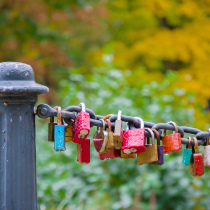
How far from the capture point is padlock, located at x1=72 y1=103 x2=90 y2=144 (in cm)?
127

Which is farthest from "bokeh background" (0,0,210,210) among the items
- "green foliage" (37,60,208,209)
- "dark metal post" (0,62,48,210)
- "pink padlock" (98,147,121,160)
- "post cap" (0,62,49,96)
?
"post cap" (0,62,49,96)

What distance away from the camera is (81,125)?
1.27 meters

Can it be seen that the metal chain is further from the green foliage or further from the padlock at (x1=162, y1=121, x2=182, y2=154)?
the green foliage

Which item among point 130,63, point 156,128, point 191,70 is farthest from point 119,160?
point 130,63

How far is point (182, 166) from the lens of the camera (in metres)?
3.72

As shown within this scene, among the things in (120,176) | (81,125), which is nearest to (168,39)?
(120,176)

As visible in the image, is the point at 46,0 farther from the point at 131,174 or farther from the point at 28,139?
the point at 28,139

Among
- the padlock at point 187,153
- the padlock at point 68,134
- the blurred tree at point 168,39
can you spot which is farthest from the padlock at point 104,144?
the blurred tree at point 168,39

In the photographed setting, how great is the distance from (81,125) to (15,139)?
22 centimetres

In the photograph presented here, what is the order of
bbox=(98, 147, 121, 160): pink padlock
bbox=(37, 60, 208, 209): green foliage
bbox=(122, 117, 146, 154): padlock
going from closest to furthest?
1. bbox=(122, 117, 146, 154): padlock
2. bbox=(98, 147, 121, 160): pink padlock
3. bbox=(37, 60, 208, 209): green foliage

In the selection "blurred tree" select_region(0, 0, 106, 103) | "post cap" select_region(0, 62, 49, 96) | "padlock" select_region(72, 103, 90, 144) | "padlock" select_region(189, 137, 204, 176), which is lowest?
"padlock" select_region(189, 137, 204, 176)

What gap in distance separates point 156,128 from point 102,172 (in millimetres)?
Answer: 2499

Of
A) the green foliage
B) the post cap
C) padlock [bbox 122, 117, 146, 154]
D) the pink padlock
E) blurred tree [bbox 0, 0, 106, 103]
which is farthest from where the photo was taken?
blurred tree [bbox 0, 0, 106, 103]

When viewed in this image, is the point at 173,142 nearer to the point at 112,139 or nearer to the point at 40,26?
the point at 112,139
